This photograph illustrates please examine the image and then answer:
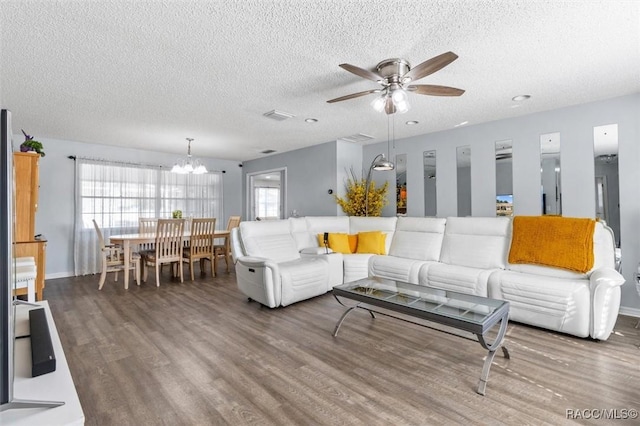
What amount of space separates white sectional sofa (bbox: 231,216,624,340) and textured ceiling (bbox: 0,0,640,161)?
152 cm

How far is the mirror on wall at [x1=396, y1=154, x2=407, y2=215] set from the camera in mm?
5504

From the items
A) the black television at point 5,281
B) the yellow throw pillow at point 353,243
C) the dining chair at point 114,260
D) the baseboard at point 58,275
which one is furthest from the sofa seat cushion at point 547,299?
the baseboard at point 58,275

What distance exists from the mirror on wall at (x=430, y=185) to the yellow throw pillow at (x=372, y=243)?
1.07m

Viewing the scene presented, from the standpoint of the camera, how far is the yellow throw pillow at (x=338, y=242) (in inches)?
183

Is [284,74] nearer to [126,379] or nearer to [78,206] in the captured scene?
[126,379]

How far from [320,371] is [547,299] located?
2.22 metres

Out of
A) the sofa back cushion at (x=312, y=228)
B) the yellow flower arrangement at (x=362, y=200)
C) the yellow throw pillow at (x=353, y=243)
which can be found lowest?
the yellow throw pillow at (x=353, y=243)

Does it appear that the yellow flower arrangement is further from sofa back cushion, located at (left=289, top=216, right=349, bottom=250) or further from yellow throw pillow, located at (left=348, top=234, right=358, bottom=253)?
yellow throw pillow, located at (left=348, top=234, right=358, bottom=253)

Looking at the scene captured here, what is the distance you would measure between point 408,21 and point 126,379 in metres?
3.06

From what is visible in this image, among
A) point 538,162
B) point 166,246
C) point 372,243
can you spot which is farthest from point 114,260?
point 538,162

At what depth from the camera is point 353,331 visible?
2.91 m

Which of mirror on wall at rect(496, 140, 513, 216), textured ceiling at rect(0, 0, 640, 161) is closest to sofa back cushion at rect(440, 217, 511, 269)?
mirror on wall at rect(496, 140, 513, 216)

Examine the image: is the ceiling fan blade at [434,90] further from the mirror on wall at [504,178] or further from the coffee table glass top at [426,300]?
the mirror on wall at [504,178]

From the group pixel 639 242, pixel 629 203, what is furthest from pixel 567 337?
pixel 629 203
